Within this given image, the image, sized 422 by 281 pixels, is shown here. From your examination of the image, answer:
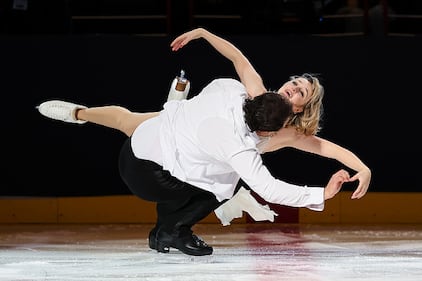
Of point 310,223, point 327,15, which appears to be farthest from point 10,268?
point 327,15

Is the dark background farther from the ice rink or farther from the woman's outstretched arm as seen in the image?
the woman's outstretched arm

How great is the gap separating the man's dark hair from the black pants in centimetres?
62

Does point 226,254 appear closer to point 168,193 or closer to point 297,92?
point 168,193

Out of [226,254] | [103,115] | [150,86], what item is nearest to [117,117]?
[103,115]

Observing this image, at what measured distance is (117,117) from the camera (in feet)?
18.8

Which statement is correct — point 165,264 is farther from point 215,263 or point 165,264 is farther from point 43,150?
point 43,150

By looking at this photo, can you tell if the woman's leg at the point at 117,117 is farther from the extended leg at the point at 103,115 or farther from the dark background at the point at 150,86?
the dark background at the point at 150,86

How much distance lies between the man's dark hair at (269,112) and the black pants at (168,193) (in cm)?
62

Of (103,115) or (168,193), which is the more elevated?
(103,115)

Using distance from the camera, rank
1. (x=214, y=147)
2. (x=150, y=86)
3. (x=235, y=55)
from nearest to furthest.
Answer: (x=214, y=147)
(x=235, y=55)
(x=150, y=86)

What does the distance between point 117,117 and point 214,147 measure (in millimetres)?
1018

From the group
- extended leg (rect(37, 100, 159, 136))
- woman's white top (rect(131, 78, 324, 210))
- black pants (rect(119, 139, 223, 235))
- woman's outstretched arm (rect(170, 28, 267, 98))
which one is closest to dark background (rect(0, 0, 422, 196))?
extended leg (rect(37, 100, 159, 136))

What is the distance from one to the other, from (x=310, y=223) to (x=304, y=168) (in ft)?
1.33

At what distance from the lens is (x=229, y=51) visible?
5613 millimetres
